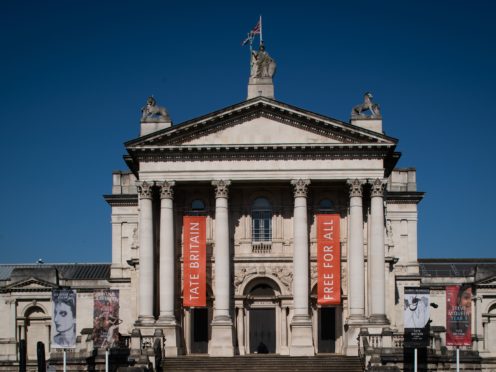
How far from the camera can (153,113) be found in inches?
2391

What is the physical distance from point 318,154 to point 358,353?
11.8 metres

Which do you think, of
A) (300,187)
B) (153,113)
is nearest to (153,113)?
(153,113)

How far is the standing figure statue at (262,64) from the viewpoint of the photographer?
6256cm

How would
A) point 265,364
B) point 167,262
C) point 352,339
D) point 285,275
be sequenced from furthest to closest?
point 285,275 → point 167,262 → point 352,339 → point 265,364

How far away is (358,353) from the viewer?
182 feet

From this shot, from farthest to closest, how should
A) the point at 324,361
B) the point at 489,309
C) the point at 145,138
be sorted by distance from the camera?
the point at 489,309, the point at 145,138, the point at 324,361

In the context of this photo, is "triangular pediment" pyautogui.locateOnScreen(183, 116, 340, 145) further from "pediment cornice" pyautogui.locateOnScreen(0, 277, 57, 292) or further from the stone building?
"pediment cornice" pyautogui.locateOnScreen(0, 277, 57, 292)

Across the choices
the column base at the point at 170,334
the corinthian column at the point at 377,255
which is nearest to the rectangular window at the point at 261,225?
the corinthian column at the point at 377,255

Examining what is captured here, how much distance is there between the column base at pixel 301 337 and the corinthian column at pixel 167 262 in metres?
6.72

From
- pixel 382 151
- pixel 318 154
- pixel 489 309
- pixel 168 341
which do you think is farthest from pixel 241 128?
pixel 489 309

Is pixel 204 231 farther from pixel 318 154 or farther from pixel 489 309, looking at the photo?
pixel 489 309

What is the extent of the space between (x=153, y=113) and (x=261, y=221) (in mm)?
9247

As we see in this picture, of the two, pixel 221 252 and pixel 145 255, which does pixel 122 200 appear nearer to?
pixel 145 255

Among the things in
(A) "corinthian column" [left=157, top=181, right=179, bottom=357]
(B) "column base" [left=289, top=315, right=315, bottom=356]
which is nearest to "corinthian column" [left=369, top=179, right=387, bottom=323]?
(B) "column base" [left=289, top=315, right=315, bottom=356]
